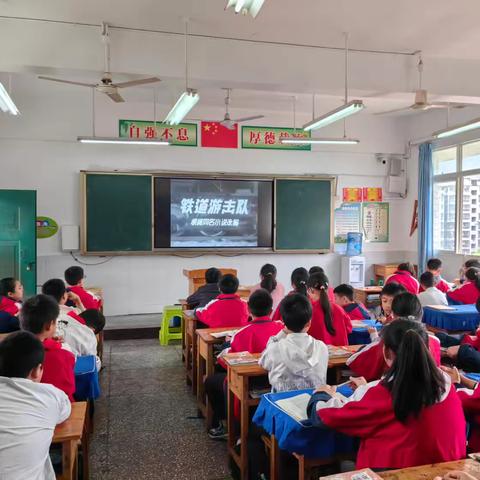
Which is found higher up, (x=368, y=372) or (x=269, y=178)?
(x=269, y=178)

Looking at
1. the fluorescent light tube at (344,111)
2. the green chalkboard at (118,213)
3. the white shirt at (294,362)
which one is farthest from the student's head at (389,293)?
the green chalkboard at (118,213)

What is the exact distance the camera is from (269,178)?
761 centimetres

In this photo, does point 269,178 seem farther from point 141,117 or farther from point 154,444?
point 154,444

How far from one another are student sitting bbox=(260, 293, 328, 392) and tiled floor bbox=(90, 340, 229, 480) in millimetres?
838

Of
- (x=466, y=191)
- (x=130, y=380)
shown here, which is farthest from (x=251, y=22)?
(x=466, y=191)

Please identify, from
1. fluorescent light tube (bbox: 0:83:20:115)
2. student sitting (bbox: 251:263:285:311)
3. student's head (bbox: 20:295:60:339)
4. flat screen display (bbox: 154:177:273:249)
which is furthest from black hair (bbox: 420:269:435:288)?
fluorescent light tube (bbox: 0:83:20:115)

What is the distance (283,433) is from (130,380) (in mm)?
2897

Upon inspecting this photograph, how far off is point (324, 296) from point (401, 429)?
1665 mm

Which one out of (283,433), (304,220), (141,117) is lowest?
(283,433)

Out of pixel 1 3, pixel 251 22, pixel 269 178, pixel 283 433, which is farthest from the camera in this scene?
pixel 269 178

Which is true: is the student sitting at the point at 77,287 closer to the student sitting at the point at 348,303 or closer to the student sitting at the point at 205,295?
the student sitting at the point at 205,295

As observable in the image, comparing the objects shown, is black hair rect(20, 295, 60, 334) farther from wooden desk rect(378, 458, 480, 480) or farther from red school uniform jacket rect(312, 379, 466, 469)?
wooden desk rect(378, 458, 480, 480)

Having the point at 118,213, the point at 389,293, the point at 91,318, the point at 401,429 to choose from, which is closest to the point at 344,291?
the point at 389,293

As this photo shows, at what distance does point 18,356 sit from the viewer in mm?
1696
